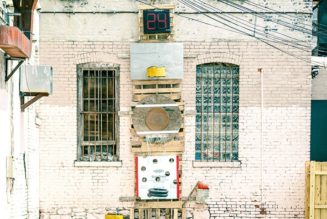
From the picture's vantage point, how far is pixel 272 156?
11.6 metres

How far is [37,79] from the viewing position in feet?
31.3

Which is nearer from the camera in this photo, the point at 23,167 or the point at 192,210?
the point at 23,167

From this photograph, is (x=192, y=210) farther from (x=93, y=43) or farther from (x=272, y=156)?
(x=93, y=43)

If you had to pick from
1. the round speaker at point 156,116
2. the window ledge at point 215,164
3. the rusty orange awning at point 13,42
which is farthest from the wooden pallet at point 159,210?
the rusty orange awning at point 13,42

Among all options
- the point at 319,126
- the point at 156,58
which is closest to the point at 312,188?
the point at 319,126

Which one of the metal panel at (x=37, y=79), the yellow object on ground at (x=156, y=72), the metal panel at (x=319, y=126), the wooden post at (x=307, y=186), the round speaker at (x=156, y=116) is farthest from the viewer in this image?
the metal panel at (x=319, y=126)

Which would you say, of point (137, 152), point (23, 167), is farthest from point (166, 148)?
point (23, 167)

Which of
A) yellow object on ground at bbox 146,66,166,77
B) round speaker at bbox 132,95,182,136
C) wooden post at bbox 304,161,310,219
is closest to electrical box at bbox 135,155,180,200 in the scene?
round speaker at bbox 132,95,182,136

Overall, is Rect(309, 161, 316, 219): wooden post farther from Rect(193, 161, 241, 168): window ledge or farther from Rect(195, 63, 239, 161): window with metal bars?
Rect(195, 63, 239, 161): window with metal bars

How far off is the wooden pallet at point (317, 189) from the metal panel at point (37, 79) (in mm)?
5381

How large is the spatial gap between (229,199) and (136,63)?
11.4ft

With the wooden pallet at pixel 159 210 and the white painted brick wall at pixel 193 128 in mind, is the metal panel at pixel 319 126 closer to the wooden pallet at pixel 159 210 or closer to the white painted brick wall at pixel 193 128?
the white painted brick wall at pixel 193 128

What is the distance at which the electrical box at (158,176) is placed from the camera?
11.5 meters

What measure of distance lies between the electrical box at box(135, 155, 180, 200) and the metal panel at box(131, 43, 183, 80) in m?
1.74
